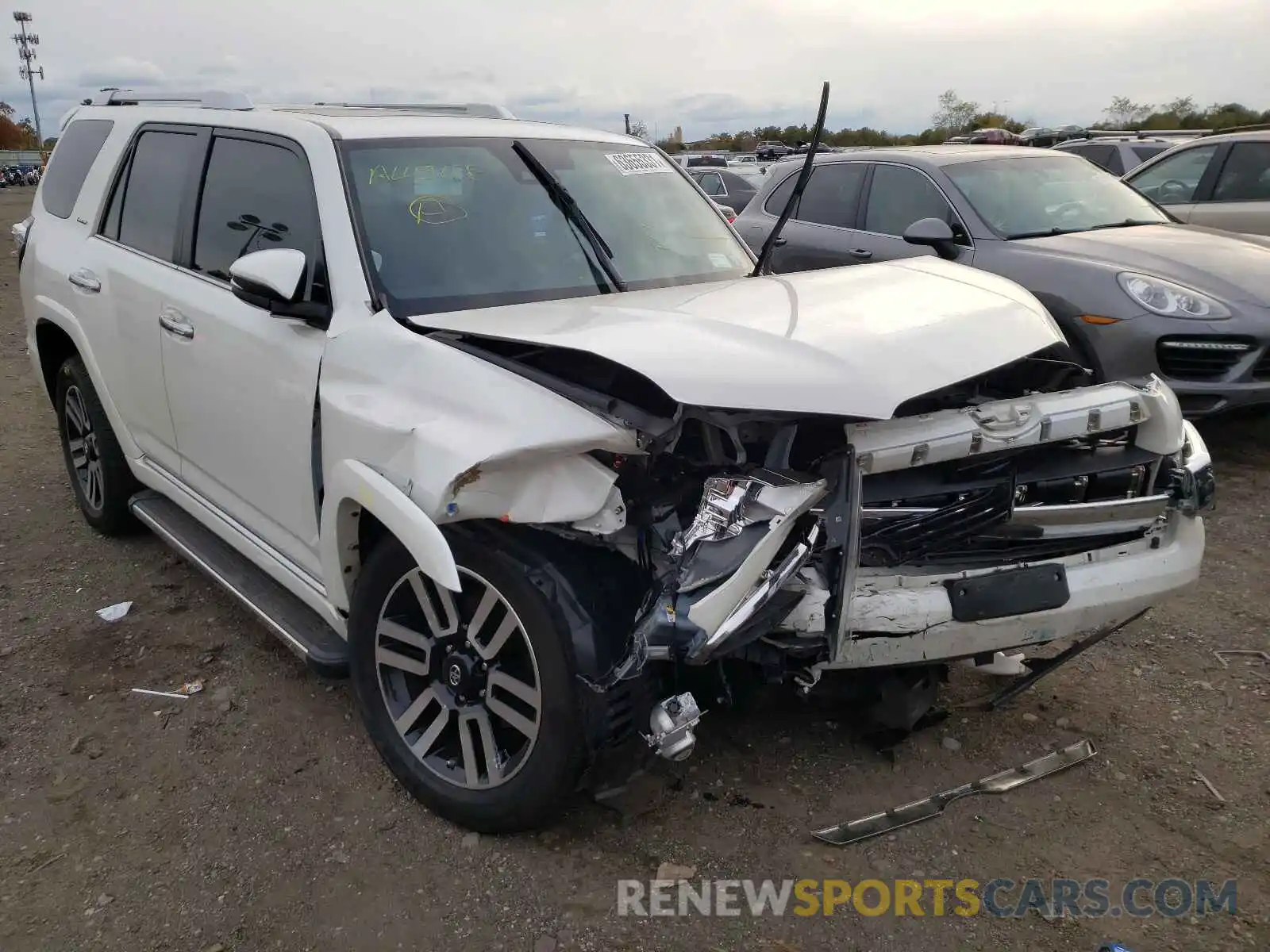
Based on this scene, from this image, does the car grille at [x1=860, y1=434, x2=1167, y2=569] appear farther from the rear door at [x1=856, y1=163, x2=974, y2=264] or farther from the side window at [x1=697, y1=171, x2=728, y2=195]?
the side window at [x1=697, y1=171, x2=728, y2=195]

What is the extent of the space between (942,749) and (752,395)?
1516 millimetres

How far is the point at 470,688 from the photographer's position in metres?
A: 2.66

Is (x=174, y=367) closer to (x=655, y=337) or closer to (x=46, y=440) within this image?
(x=655, y=337)

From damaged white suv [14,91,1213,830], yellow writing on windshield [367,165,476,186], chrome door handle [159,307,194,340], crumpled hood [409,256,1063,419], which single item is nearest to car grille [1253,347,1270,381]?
damaged white suv [14,91,1213,830]

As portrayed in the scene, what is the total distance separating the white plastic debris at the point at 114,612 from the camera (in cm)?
406

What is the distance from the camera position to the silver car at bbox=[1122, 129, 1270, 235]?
26.2 feet

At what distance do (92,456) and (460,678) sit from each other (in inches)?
120

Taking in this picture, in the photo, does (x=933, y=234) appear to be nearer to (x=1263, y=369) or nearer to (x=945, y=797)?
(x=1263, y=369)

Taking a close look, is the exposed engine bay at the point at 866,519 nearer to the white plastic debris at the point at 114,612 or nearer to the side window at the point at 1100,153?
the white plastic debris at the point at 114,612

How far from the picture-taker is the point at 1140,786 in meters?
2.89

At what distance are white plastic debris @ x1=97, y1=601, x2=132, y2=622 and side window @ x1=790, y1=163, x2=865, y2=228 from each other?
17.5ft

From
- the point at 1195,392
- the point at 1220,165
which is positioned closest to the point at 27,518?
the point at 1195,392

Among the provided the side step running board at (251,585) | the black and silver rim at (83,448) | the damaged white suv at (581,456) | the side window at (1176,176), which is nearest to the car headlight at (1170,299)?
the damaged white suv at (581,456)

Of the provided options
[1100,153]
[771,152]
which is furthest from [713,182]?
[1100,153]
